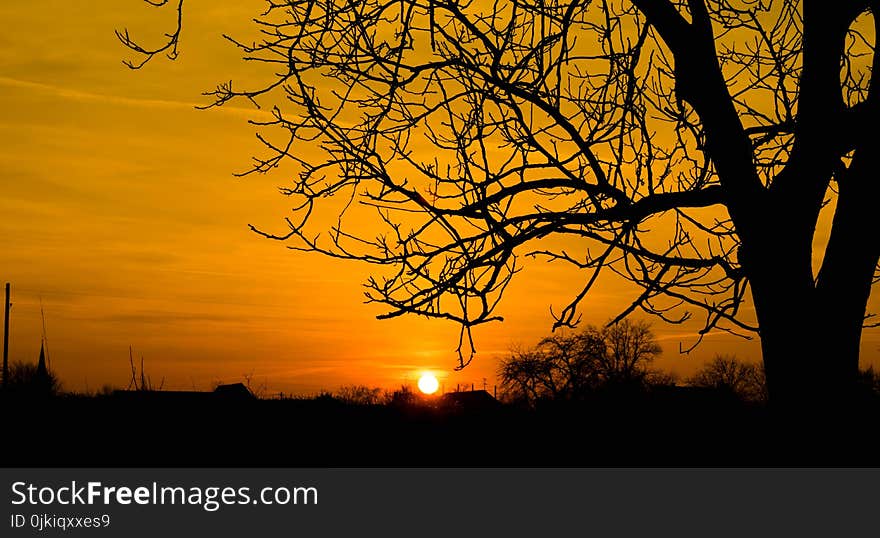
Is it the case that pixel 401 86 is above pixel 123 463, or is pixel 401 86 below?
above

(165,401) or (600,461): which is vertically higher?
(165,401)

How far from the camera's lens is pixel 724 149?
17.2ft

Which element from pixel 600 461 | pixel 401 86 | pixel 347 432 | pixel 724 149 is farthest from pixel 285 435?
pixel 724 149

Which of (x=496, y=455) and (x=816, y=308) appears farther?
(x=496, y=455)

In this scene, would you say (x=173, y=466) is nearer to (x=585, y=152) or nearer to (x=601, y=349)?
(x=585, y=152)

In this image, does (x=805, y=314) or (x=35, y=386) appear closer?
(x=805, y=314)

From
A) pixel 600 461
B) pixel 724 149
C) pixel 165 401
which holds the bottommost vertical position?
pixel 600 461

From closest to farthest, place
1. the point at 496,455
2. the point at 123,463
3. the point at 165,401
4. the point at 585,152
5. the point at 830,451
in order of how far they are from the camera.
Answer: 1. the point at 830,451
2. the point at 585,152
3. the point at 123,463
4. the point at 496,455
5. the point at 165,401

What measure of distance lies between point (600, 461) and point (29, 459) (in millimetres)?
4314

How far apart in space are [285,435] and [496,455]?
1744mm

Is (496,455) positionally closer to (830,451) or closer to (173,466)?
(173,466)
